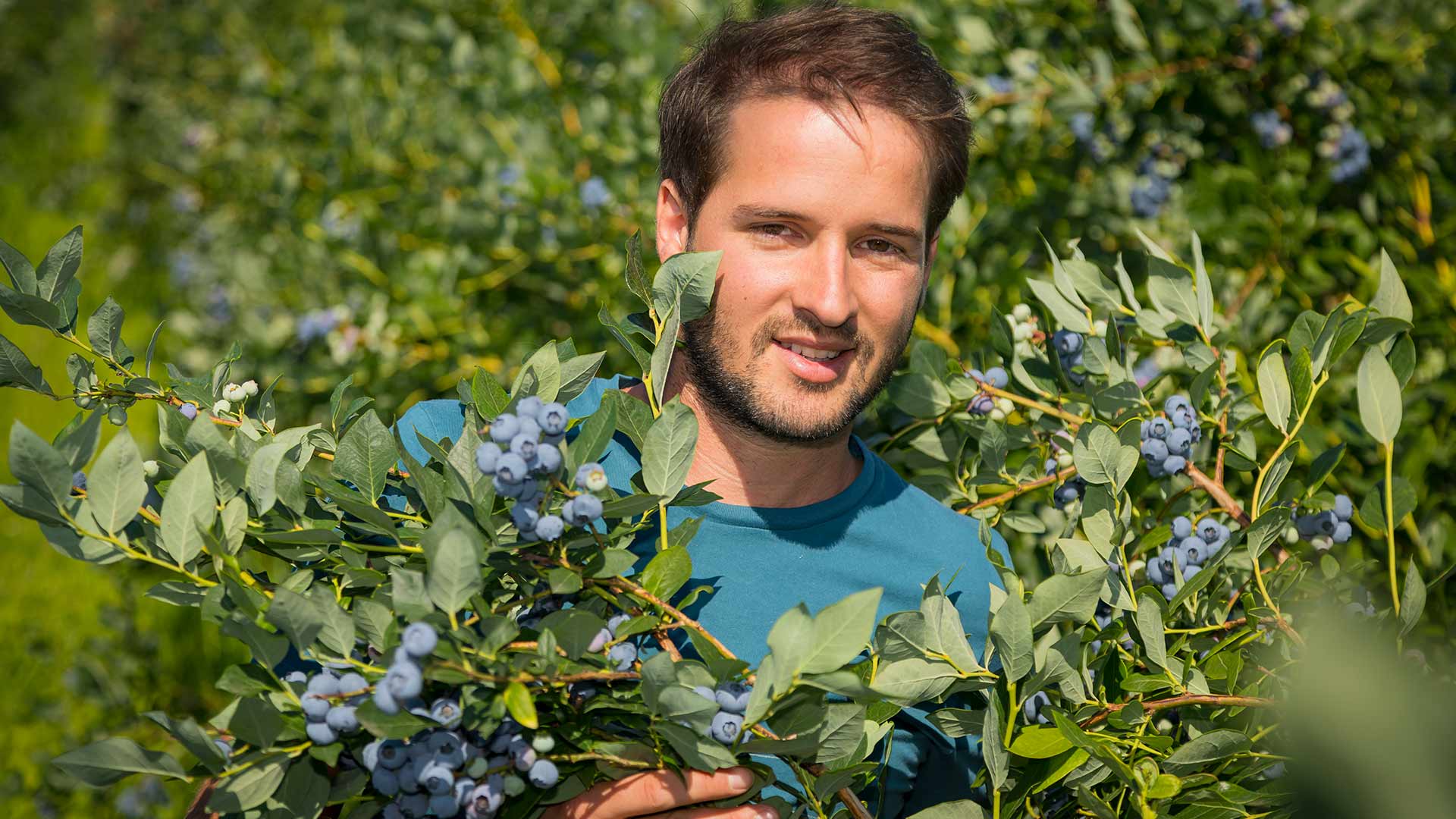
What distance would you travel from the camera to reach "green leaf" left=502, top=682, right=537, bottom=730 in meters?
0.79

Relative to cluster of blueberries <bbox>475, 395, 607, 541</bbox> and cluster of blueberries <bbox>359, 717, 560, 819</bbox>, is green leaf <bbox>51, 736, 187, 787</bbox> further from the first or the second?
cluster of blueberries <bbox>475, 395, 607, 541</bbox>

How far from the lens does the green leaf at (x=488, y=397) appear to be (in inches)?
38.6

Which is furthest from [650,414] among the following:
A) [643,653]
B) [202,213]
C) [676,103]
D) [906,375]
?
[202,213]

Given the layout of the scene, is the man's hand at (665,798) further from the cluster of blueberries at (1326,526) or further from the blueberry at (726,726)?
the cluster of blueberries at (1326,526)

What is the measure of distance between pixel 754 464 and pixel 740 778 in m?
0.53

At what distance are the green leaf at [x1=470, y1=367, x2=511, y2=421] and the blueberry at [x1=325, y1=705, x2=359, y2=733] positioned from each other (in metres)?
0.27

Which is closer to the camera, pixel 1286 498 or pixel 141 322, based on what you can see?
pixel 1286 498

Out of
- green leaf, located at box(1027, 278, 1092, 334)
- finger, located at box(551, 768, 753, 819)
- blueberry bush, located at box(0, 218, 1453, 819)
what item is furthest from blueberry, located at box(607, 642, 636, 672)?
green leaf, located at box(1027, 278, 1092, 334)

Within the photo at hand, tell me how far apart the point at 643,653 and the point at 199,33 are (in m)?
4.77

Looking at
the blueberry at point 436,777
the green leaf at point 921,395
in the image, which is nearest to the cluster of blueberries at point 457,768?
the blueberry at point 436,777

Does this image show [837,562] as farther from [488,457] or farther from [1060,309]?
[488,457]

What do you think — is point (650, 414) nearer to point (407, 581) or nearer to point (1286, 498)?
point (407, 581)

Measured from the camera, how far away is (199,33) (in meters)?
4.95

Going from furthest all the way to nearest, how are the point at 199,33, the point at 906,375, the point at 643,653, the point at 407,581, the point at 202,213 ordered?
1. the point at 199,33
2. the point at 202,213
3. the point at 906,375
4. the point at 643,653
5. the point at 407,581
